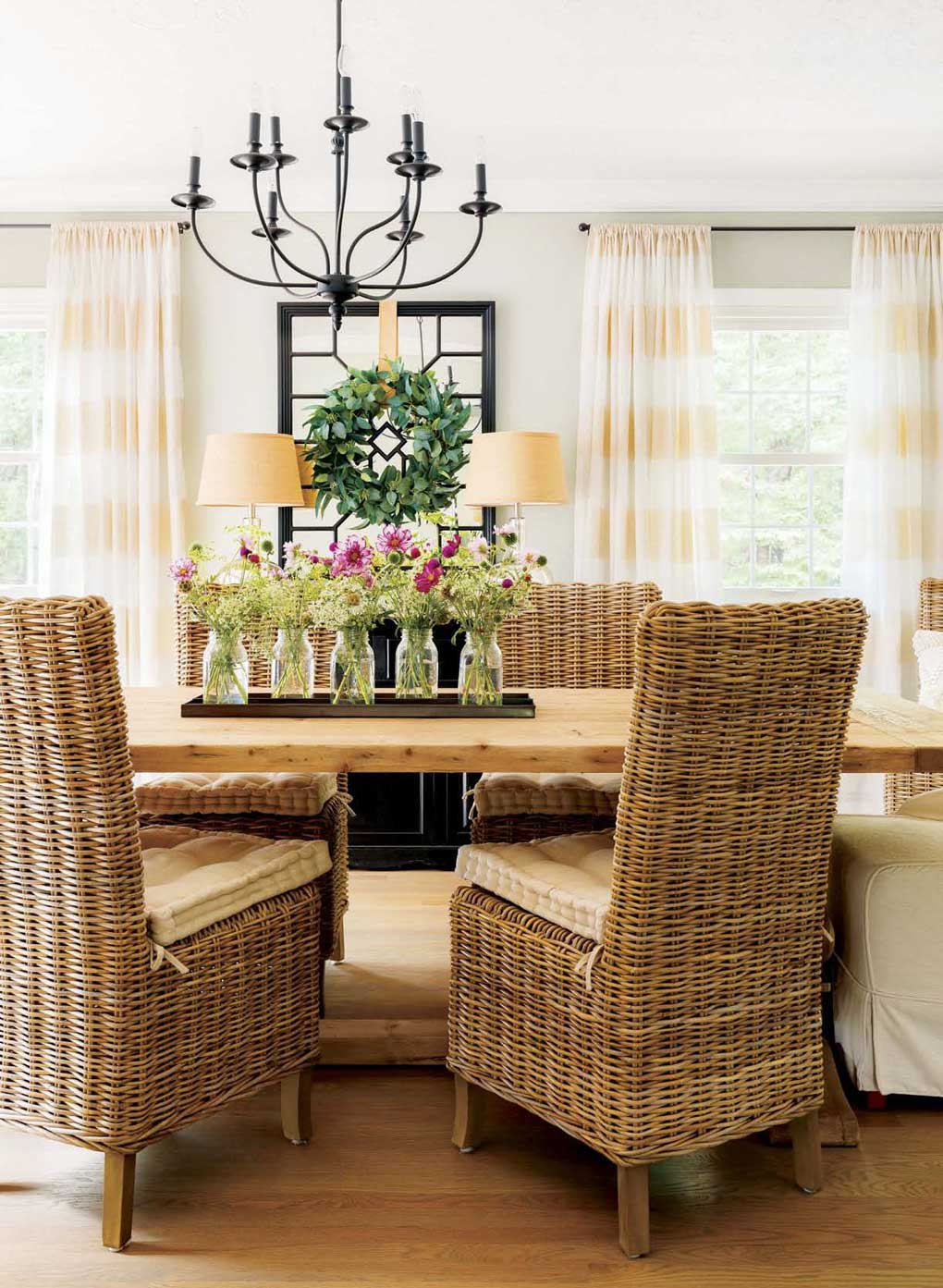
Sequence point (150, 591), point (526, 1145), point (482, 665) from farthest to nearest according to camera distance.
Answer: point (150, 591)
point (482, 665)
point (526, 1145)

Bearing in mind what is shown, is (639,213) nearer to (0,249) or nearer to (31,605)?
(0,249)

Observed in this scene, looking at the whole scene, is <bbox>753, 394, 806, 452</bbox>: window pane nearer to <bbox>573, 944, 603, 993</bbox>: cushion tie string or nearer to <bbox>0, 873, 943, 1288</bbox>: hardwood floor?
<bbox>0, 873, 943, 1288</bbox>: hardwood floor

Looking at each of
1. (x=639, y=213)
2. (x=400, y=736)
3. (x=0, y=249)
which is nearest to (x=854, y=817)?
(x=400, y=736)

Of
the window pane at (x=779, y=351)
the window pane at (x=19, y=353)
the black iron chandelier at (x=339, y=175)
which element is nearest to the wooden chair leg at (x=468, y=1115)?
the black iron chandelier at (x=339, y=175)

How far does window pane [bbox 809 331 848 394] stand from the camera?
4578mm

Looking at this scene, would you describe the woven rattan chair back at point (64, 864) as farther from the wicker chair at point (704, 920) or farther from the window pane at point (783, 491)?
the window pane at point (783, 491)

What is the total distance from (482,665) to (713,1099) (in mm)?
1017

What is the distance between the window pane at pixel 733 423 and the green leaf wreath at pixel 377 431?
111 centimetres

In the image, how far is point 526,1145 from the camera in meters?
2.00

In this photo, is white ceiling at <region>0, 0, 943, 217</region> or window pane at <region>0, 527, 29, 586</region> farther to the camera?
window pane at <region>0, 527, 29, 586</region>

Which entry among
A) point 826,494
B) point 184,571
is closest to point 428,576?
point 184,571

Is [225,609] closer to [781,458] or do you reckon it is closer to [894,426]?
[781,458]

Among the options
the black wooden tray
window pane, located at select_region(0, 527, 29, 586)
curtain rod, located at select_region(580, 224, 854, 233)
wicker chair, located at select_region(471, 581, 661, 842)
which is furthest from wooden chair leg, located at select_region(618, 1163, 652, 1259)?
window pane, located at select_region(0, 527, 29, 586)

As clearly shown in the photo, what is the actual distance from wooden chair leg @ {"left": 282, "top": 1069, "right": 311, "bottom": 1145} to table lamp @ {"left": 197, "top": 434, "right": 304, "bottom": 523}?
2362mm
